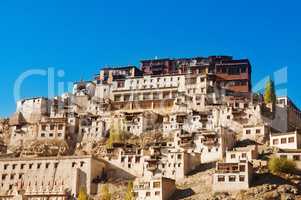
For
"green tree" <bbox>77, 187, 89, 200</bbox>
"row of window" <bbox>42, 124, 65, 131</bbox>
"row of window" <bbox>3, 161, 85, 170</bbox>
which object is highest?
"row of window" <bbox>42, 124, 65, 131</bbox>

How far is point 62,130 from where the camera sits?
84.6m

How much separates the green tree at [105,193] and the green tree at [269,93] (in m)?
26.5

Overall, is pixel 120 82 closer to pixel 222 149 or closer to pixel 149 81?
pixel 149 81

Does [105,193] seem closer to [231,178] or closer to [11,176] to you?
[11,176]

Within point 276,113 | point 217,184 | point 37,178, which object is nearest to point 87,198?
point 37,178

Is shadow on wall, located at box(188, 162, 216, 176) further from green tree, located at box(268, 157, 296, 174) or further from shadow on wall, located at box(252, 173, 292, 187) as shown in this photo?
green tree, located at box(268, 157, 296, 174)

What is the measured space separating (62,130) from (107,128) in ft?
20.0

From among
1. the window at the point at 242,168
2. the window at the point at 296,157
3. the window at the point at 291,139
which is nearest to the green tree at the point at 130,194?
the window at the point at 242,168

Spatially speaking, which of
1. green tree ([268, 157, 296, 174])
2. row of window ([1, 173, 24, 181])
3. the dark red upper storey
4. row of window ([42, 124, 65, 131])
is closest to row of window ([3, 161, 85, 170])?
row of window ([1, 173, 24, 181])

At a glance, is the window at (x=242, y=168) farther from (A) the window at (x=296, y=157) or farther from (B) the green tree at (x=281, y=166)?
(A) the window at (x=296, y=157)

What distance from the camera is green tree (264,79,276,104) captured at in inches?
3272

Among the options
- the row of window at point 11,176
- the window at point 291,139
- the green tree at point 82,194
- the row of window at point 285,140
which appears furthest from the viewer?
the row of window at point 11,176

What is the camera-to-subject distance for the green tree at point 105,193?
215 ft

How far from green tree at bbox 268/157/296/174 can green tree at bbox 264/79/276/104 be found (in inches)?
787
